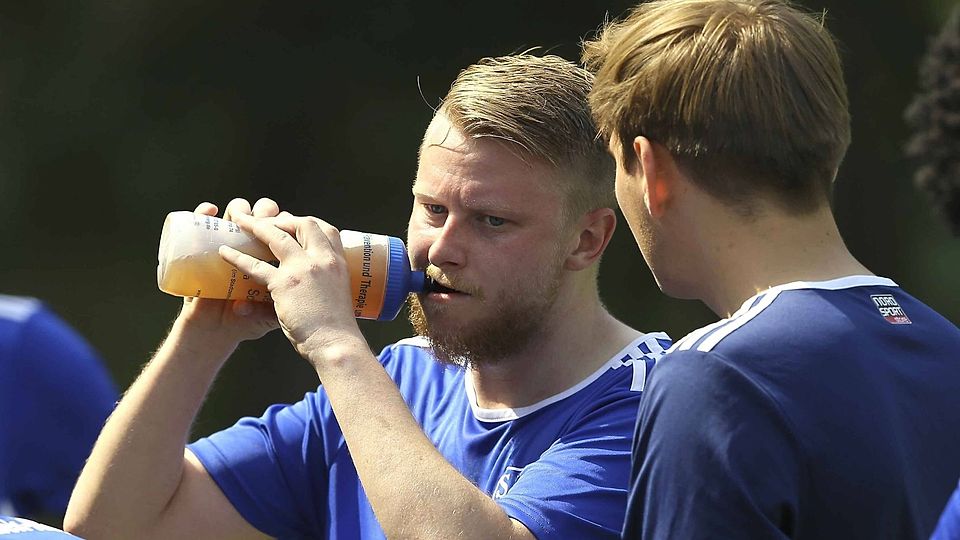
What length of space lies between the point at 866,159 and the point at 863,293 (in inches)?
219

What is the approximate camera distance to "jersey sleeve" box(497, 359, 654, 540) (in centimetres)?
206

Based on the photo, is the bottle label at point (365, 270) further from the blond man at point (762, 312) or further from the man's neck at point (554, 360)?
the blond man at point (762, 312)

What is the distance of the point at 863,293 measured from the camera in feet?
5.56

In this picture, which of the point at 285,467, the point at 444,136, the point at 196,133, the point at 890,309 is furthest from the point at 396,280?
the point at 196,133

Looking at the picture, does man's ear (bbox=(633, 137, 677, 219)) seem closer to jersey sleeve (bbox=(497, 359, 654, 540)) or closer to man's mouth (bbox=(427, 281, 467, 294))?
jersey sleeve (bbox=(497, 359, 654, 540))

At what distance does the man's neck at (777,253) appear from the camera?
1.72 metres

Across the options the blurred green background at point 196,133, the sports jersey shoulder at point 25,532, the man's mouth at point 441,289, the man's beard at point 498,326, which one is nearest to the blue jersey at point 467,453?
the man's beard at point 498,326

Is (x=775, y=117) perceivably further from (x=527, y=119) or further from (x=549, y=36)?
(x=549, y=36)

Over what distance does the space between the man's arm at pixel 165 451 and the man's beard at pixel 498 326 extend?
34 cm

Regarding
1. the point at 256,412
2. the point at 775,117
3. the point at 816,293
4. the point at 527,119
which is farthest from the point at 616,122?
the point at 256,412

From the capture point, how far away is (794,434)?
1.53 m

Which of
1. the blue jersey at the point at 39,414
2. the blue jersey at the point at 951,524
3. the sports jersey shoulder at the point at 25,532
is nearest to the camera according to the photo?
the blue jersey at the point at 951,524

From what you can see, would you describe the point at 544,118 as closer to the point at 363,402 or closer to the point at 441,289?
the point at 441,289

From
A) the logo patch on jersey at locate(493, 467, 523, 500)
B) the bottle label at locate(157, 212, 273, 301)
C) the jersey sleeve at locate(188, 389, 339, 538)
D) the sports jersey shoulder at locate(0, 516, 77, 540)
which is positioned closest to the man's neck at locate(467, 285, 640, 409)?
the logo patch on jersey at locate(493, 467, 523, 500)
